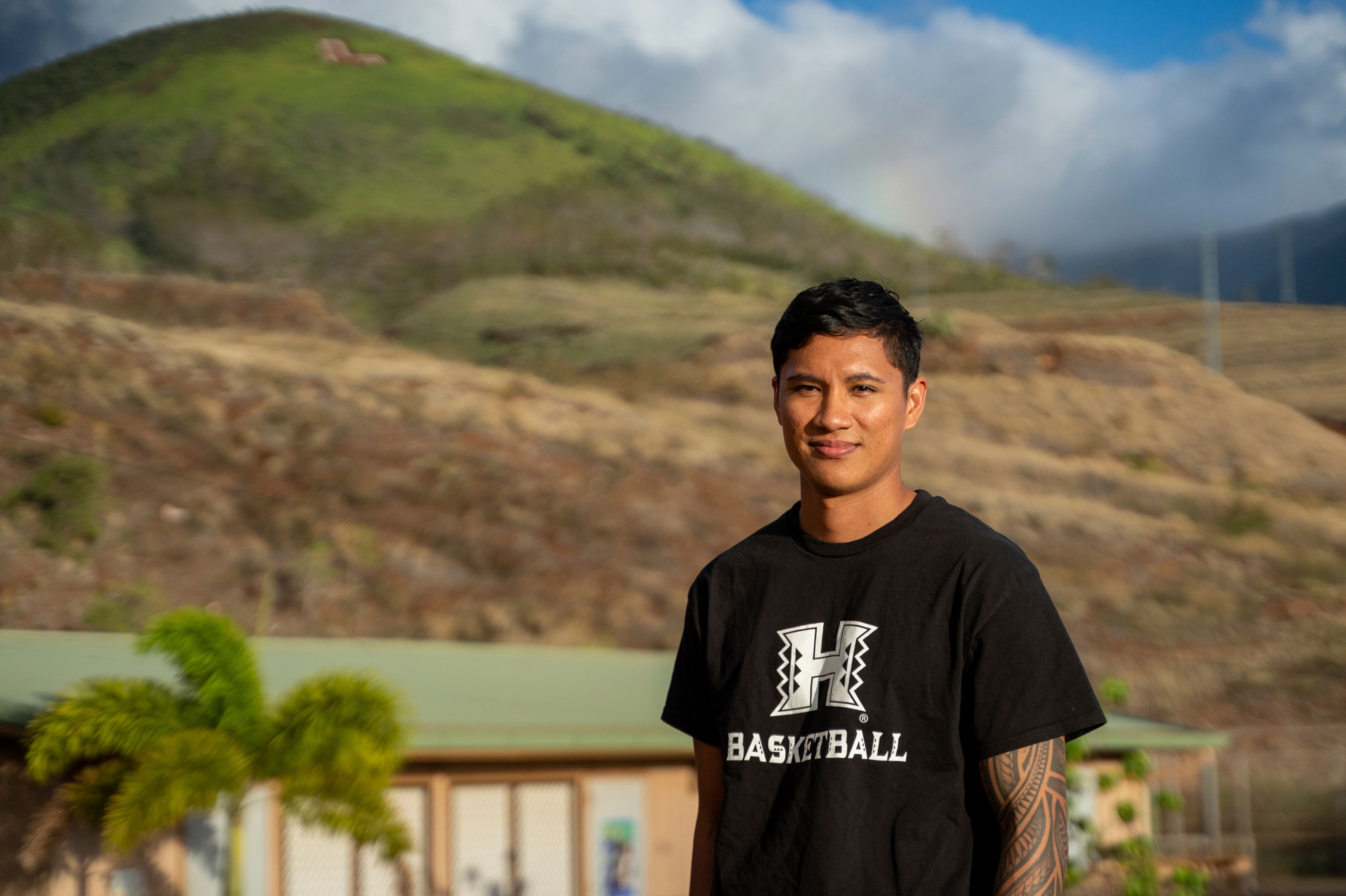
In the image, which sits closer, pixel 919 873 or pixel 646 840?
pixel 919 873

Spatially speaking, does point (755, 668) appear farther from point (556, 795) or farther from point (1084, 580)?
point (1084, 580)

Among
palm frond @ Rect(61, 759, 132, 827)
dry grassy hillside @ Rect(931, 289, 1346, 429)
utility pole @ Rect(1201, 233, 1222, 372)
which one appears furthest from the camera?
utility pole @ Rect(1201, 233, 1222, 372)

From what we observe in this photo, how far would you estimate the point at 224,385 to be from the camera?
131 feet

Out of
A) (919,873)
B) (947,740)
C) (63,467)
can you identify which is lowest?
(919,873)

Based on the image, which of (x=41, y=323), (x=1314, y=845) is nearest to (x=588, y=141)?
(x=41, y=323)

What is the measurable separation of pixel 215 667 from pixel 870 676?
828 centimetres

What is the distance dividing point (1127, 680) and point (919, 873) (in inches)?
1366

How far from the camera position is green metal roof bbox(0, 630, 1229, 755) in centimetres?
1085

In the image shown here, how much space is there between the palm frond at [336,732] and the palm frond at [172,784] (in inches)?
12.9

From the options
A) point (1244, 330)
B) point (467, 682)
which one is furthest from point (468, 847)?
point (1244, 330)

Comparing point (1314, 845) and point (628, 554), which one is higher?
point (628, 554)

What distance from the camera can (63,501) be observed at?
32.0 m

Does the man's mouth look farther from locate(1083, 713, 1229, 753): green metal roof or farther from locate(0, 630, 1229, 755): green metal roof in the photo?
locate(1083, 713, 1229, 753): green metal roof

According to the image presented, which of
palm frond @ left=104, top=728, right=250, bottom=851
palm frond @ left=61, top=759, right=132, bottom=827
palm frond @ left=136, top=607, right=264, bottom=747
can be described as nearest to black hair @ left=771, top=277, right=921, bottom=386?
palm frond @ left=104, top=728, right=250, bottom=851
